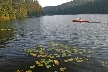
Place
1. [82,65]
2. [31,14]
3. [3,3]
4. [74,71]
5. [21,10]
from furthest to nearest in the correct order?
[31,14], [21,10], [3,3], [82,65], [74,71]

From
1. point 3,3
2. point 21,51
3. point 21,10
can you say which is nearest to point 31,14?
point 21,10

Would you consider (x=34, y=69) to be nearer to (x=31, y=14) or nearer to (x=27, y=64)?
(x=27, y=64)

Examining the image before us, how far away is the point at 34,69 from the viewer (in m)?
19.7

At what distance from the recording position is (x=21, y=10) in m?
157

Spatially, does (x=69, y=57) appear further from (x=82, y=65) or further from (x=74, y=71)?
(x=74, y=71)

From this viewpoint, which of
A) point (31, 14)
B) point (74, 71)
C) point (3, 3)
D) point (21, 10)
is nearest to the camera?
point (74, 71)

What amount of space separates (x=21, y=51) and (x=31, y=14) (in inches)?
6863

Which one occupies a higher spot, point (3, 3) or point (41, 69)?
point (3, 3)

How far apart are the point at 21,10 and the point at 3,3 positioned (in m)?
31.1

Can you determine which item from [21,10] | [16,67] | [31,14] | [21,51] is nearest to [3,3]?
[21,10]

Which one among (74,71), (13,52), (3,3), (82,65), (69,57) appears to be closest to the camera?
(74,71)

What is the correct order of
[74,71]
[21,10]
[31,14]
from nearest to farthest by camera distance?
[74,71], [21,10], [31,14]

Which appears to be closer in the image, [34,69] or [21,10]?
[34,69]

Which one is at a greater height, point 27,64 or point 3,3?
point 3,3
